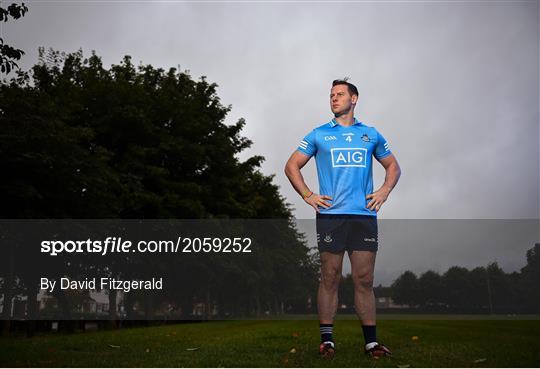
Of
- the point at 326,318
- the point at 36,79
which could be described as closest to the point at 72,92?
the point at 36,79

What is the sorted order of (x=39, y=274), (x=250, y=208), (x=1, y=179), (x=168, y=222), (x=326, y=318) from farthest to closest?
(x=250, y=208), (x=168, y=222), (x=39, y=274), (x=1, y=179), (x=326, y=318)

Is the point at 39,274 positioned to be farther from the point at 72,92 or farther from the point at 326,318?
the point at 326,318

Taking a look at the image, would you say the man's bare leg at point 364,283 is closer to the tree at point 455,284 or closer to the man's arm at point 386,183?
the man's arm at point 386,183

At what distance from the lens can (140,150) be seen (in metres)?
29.9

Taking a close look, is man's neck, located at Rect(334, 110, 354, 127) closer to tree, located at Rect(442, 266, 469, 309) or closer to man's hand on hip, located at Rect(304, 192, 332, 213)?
man's hand on hip, located at Rect(304, 192, 332, 213)

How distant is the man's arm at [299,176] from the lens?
7504mm

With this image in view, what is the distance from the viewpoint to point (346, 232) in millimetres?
7352

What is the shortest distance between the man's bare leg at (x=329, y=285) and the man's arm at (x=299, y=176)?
0.68 meters

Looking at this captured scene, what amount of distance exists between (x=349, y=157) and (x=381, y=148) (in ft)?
2.03

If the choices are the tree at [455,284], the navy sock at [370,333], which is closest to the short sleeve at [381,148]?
the navy sock at [370,333]

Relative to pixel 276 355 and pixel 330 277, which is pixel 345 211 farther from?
pixel 276 355

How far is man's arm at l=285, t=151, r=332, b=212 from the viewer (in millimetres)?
7504

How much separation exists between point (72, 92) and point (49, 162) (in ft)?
31.5

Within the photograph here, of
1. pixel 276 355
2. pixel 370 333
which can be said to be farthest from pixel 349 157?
pixel 276 355
